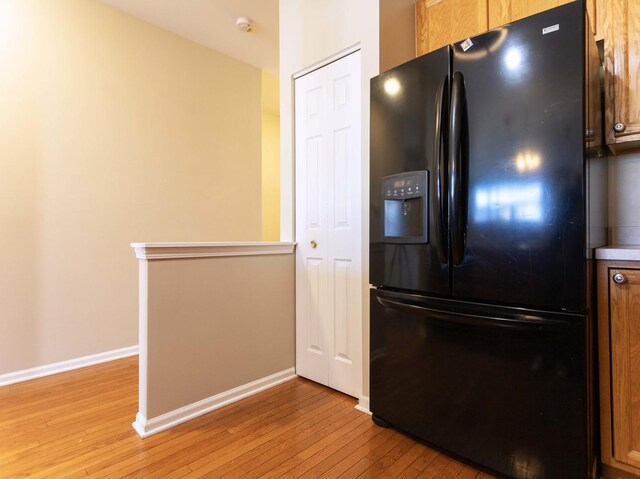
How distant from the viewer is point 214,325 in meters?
1.97

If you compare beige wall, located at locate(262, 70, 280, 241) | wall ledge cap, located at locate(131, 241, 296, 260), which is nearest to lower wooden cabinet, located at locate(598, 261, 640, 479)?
wall ledge cap, located at locate(131, 241, 296, 260)

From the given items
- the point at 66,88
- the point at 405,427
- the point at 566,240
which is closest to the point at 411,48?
the point at 566,240

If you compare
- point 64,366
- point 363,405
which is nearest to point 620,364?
point 363,405

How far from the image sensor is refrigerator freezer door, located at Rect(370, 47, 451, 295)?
4.63 feet

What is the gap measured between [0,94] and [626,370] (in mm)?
3686

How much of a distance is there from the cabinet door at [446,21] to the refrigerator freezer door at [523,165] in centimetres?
57

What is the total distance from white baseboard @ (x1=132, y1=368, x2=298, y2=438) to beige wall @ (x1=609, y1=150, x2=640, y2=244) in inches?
79.5

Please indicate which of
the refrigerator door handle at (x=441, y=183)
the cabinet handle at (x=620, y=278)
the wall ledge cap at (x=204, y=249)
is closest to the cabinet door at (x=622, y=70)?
the cabinet handle at (x=620, y=278)

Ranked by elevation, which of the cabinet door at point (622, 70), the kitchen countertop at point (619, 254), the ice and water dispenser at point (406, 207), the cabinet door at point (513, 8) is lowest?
the kitchen countertop at point (619, 254)

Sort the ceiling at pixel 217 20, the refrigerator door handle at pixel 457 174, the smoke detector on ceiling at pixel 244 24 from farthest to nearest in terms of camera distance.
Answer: the smoke detector on ceiling at pixel 244 24 → the ceiling at pixel 217 20 → the refrigerator door handle at pixel 457 174

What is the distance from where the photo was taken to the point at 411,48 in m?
2.03

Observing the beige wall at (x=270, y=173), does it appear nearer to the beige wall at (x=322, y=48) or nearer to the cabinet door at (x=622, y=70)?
the beige wall at (x=322, y=48)

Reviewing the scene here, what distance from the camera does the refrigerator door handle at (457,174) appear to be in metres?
1.35

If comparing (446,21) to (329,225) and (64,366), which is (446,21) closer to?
(329,225)
